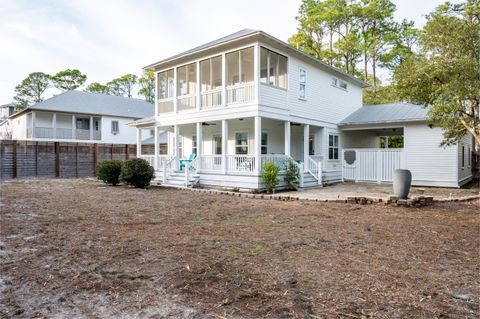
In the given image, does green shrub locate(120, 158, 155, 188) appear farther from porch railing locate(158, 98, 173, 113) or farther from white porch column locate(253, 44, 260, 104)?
white porch column locate(253, 44, 260, 104)

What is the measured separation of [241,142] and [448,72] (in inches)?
382

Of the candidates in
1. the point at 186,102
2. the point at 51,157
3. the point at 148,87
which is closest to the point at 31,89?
the point at 148,87

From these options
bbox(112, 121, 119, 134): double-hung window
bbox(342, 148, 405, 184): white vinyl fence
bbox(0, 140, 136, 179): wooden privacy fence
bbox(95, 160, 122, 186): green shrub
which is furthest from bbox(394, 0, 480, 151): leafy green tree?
bbox(112, 121, 119, 134): double-hung window

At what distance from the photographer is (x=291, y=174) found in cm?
1325

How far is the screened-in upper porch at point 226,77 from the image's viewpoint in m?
13.2

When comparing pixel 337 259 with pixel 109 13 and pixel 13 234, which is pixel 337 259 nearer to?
pixel 13 234

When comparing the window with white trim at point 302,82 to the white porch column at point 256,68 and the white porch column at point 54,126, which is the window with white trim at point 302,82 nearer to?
the white porch column at point 256,68

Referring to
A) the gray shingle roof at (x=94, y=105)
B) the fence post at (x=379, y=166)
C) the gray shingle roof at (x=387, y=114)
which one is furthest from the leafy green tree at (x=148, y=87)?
the fence post at (x=379, y=166)

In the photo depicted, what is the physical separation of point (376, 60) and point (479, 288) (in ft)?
98.0

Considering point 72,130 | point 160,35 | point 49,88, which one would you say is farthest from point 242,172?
point 49,88

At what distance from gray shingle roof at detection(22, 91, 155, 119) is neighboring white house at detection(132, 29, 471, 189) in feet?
43.2

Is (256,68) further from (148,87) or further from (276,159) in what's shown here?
(148,87)

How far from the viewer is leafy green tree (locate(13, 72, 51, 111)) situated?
4347 centimetres

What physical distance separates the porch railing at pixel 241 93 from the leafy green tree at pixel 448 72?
17.6 feet
